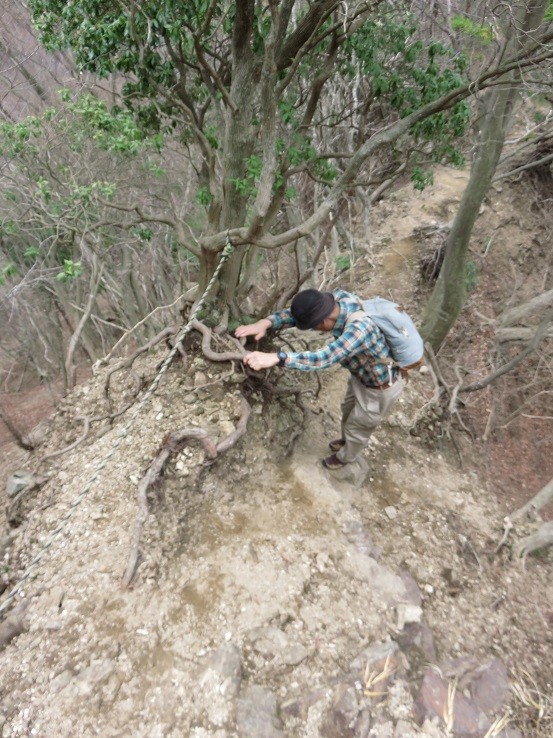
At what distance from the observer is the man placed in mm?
3051

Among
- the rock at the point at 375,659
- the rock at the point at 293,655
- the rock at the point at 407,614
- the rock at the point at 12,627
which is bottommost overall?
the rock at the point at 407,614

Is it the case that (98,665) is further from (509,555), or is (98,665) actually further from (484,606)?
(509,555)

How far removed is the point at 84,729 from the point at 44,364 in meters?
13.5

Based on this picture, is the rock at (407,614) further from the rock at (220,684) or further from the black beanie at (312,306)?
the black beanie at (312,306)

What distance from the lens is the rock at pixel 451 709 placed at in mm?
2480

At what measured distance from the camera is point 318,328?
124 inches

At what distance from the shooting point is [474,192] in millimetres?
5648

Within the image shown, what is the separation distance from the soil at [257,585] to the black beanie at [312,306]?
109cm

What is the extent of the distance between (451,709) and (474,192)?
559cm

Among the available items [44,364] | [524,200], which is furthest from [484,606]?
[44,364]

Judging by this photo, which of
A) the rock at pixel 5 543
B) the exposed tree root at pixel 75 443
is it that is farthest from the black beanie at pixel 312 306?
→ the rock at pixel 5 543

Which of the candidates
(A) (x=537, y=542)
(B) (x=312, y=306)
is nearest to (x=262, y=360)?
(B) (x=312, y=306)

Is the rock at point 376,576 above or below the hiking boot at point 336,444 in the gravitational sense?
below

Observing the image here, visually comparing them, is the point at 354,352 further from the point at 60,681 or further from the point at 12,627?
the point at 12,627
